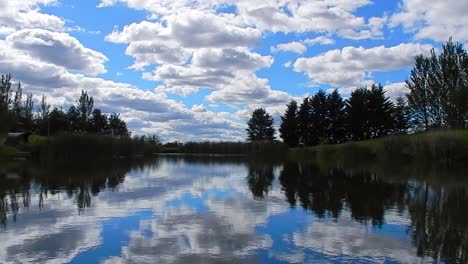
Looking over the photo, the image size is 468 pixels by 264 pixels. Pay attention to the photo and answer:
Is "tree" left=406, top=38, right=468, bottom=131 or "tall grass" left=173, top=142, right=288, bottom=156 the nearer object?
"tree" left=406, top=38, right=468, bottom=131

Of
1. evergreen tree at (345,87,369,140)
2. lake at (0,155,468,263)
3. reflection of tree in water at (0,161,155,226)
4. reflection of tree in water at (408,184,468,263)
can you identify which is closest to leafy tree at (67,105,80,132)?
evergreen tree at (345,87,369,140)

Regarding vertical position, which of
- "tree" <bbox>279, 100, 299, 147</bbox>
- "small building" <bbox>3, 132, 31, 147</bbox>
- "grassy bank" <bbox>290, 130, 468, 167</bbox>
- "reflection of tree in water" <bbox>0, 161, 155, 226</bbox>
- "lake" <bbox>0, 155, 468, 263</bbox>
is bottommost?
"lake" <bbox>0, 155, 468, 263</bbox>

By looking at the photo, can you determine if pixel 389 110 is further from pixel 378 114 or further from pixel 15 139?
pixel 15 139

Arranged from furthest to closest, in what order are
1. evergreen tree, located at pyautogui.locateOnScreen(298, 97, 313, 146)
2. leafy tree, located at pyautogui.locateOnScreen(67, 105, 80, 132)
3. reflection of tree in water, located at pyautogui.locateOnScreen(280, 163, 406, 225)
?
leafy tree, located at pyautogui.locateOnScreen(67, 105, 80, 132) → evergreen tree, located at pyautogui.locateOnScreen(298, 97, 313, 146) → reflection of tree in water, located at pyautogui.locateOnScreen(280, 163, 406, 225)

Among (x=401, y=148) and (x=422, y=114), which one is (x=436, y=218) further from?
(x=422, y=114)

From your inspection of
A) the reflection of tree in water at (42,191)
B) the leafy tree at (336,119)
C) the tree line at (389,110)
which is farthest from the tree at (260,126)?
the reflection of tree in water at (42,191)

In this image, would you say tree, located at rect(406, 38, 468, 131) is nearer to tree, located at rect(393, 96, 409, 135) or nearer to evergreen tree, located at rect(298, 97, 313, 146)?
tree, located at rect(393, 96, 409, 135)

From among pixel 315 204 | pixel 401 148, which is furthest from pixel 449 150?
pixel 315 204

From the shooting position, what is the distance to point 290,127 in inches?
3199

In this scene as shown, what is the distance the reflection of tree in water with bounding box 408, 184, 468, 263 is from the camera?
760 cm

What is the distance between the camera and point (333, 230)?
30.5 feet

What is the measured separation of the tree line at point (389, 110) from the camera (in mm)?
53531

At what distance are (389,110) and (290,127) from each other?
1665 centimetres

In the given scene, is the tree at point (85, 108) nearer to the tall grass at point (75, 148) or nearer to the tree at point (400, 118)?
the tall grass at point (75, 148)
